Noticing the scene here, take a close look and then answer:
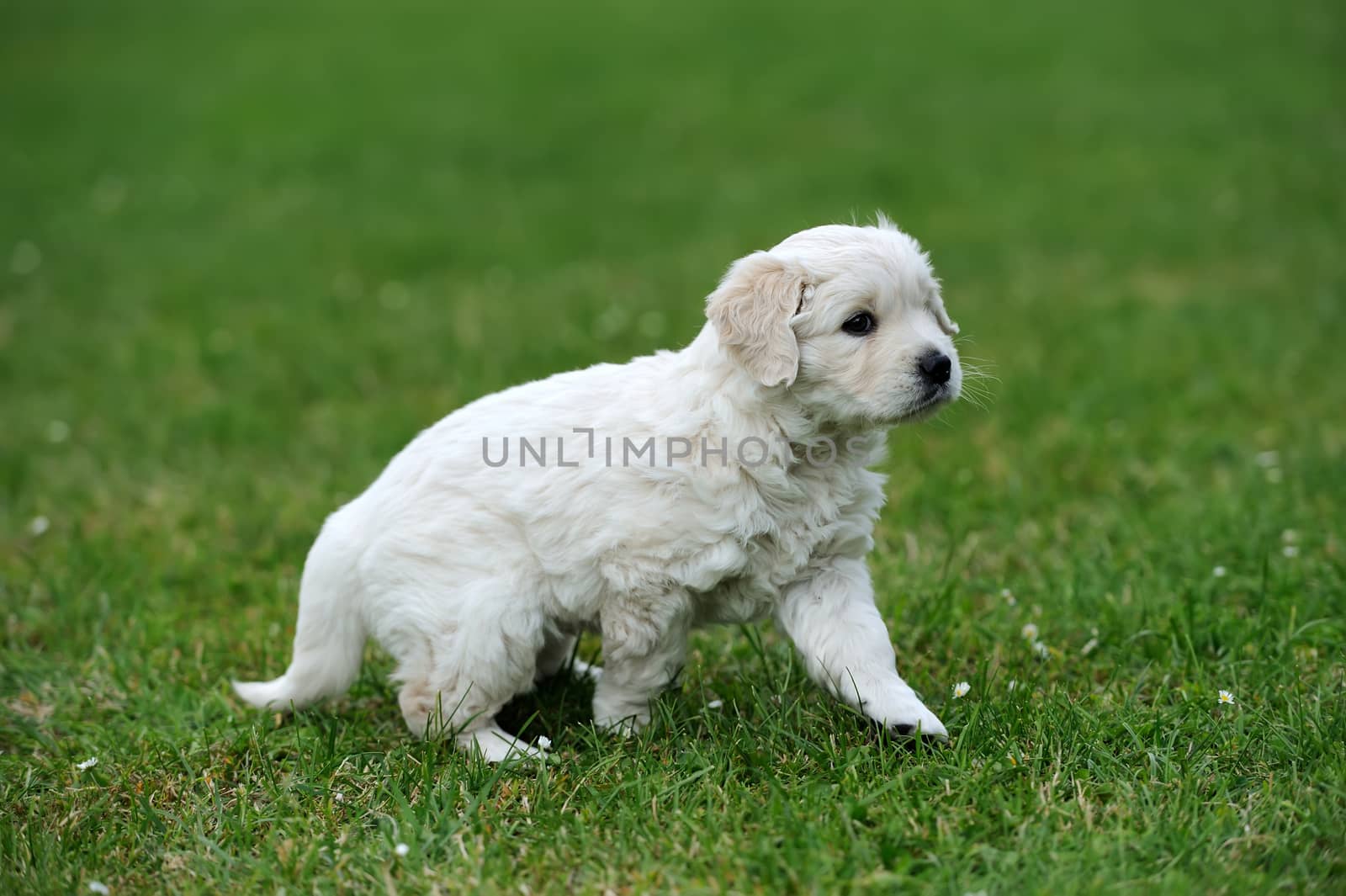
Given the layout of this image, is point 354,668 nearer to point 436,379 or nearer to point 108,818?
point 108,818

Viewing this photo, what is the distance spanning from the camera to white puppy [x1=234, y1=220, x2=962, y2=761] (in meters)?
3.25

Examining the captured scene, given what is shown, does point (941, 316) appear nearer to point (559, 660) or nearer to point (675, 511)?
point (675, 511)

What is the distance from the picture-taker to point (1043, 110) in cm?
1227

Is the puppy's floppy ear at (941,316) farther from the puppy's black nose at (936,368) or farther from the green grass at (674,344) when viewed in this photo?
the green grass at (674,344)

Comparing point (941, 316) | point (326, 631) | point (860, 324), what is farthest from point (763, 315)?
point (326, 631)

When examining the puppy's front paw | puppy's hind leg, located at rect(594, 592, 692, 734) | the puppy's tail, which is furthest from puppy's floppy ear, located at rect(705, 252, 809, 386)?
the puppy's tail

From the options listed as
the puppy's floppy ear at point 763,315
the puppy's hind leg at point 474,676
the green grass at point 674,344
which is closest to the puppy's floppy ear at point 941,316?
the puppy's floppy ear at point 763,315

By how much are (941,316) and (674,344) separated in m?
3.76

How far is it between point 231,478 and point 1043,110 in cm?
925

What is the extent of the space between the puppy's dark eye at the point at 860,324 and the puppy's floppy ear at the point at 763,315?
0.14 meters

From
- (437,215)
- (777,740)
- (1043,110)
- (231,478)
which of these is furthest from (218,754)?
(1043,110)

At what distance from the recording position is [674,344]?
23.6ft

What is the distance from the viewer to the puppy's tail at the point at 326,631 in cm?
361

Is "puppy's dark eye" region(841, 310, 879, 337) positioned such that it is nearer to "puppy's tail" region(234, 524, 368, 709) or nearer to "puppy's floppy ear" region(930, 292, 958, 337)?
"puppy's floppy ear" region(930, 292, 958, 337)
